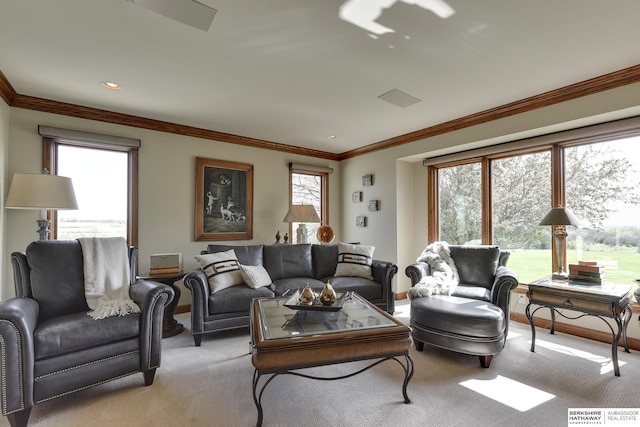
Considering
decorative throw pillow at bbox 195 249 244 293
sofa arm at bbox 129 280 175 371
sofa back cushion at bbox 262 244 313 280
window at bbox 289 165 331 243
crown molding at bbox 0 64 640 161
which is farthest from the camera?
window at bbox 289 165 331 243

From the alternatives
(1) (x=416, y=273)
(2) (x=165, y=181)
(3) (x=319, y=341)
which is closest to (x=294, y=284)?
(1) (x=416, y=273)

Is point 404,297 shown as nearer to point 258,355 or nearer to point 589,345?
point 589,345

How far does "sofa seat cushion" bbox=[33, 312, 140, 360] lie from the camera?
1786mm

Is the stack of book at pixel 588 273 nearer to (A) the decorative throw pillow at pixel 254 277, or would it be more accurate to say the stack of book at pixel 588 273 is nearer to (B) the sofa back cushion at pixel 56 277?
(A) the decorative throw pillow at pixel 254 277

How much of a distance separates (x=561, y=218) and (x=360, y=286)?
2.08 metres

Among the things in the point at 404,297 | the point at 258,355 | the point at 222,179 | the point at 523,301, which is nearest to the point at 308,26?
the point at 258,355

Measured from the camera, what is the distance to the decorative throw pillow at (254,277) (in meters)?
3.21

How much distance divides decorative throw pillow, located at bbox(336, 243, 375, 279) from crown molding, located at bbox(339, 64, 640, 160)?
1.79m

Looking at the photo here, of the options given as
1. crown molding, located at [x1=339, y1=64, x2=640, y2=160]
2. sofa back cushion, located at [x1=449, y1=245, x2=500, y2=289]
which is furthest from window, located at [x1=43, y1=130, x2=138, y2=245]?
sofa back cushion, located at [x1=449, y1=245, x2=500, y2=289]

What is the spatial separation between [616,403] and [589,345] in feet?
3.71

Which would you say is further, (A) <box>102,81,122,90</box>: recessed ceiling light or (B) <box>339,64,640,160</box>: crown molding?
(A) <box>102,81,122,90</box>: recessed ceiling light

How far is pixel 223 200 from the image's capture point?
4.38 metres

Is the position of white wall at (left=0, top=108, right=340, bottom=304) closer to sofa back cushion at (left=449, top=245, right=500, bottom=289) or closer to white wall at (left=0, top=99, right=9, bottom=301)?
white wall at (left=0, top=99, right=9, bottom=301)

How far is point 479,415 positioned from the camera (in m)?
1.81
